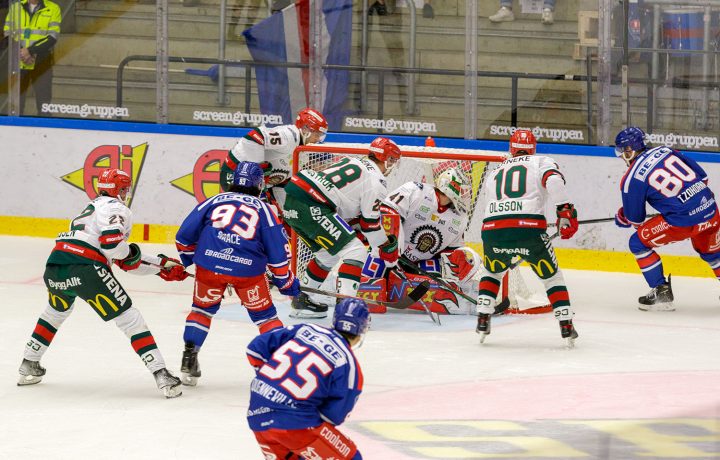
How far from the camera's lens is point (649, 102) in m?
10.5

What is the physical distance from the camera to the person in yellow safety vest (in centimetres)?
1128

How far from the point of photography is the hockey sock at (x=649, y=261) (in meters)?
9.03

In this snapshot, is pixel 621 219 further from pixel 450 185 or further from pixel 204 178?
pixel 204 178

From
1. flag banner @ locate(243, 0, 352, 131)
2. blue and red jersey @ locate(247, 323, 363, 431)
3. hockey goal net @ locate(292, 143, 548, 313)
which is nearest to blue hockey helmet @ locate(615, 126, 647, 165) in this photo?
hockey goal net @ locate(292, 143, 548, 313)

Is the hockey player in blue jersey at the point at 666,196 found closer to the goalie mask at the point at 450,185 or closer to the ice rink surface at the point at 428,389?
the ice rink surface at the point at 428,389

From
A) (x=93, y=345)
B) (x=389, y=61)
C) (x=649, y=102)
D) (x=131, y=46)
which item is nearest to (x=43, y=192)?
(x=131, y=46)

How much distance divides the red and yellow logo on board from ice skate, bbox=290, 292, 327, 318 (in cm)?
252

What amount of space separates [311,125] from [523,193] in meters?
1.82

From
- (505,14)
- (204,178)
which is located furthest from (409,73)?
(204,178)

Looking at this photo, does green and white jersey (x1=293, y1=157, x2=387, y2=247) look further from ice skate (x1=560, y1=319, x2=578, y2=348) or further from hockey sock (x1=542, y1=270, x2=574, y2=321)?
ice skate (x1=560, y1=319, x2=578, y2=348)

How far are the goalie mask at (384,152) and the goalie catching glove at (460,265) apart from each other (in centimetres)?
84

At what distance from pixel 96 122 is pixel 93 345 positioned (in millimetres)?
3761

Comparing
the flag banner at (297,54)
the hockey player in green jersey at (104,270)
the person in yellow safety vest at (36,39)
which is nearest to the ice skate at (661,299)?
the flag banner at (297,54)

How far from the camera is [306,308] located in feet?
28.2
